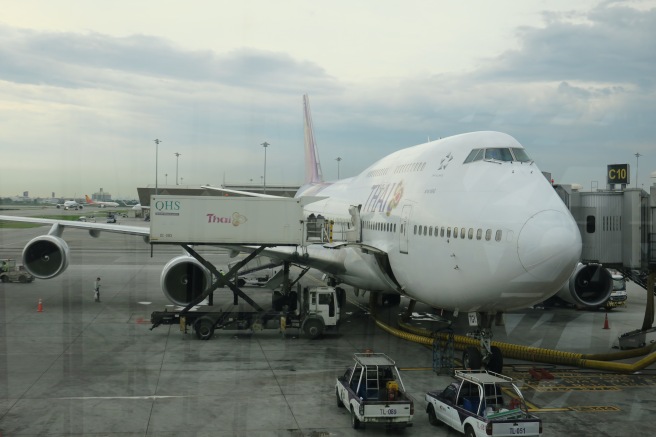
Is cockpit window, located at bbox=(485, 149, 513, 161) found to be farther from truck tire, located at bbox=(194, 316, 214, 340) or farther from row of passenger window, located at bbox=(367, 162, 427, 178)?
truck tire, located at bbox=(194, 316, 214, 340)

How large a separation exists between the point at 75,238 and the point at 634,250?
2845 inches

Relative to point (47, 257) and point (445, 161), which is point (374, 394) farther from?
point (47, 257)

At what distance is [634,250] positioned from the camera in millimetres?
17828

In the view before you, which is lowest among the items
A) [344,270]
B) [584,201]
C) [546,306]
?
[546,306]

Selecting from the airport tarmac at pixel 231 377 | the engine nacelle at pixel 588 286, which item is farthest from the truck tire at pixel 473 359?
the engine nacelle at pixel 588 286

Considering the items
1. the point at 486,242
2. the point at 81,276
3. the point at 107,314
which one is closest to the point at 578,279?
the point at 486,242

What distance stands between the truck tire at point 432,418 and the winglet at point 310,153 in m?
29.8

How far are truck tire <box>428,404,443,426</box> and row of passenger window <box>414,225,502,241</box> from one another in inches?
148

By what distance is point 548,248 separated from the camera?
13.2 m

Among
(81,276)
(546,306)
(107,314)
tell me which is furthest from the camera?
(81,276)

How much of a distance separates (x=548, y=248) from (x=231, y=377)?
828cm

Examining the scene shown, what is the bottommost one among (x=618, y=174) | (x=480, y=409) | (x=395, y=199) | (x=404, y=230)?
(x=480, y=409)

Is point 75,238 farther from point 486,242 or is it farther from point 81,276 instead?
point 486,242

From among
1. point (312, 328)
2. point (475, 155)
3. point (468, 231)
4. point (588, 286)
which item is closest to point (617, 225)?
point (475, 155)
